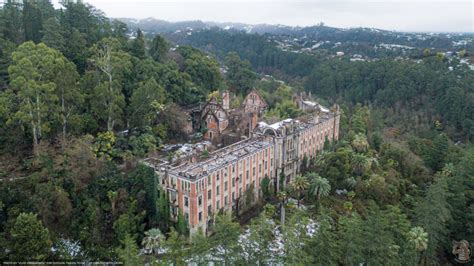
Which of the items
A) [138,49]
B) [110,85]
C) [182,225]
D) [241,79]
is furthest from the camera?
[241,79]

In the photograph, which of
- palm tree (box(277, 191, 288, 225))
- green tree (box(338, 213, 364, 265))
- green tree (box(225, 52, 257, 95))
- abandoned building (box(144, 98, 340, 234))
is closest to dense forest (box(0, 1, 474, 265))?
green tree (box(338, 213, 364, 265))

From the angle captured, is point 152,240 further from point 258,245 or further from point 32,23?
point 32,23

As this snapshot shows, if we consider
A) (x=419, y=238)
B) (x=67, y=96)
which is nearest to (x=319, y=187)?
(x=419, y=238)

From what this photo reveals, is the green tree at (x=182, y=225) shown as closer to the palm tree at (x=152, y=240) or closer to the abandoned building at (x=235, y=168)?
the abandoned building at (x=235, y=168)

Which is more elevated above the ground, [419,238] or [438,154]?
[438,154]

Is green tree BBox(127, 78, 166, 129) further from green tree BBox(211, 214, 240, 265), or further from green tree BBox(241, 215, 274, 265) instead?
green tree BBox(241, 215, 274, 265)

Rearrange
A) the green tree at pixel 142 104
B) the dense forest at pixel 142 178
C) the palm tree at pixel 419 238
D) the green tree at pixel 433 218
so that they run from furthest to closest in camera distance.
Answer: the green tree at pixel 142 104 → the green tree at pixel 433 218 → the palm tree at pixel 419 238 → the dense forest at pixel 142 178

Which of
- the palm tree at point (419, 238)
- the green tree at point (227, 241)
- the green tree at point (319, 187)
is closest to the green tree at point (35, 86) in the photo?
the green tree at point (227, 241)
